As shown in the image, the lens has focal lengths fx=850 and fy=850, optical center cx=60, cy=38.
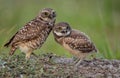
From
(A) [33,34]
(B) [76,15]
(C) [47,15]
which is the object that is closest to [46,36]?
(A) [33,34]

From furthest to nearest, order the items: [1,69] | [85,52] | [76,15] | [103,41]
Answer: [76,15]
[103,41]
[85,52]
[1,69]

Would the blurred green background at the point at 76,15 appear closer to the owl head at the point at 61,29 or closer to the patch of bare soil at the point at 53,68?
the patch of bare soil at the point at 53,68

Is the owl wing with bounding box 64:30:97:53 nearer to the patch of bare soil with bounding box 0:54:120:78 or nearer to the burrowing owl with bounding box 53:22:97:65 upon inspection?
the burrowing owl with bounding box 53:22:97:65

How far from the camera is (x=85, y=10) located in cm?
1956

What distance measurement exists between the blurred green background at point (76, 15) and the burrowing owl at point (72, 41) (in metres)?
2.19

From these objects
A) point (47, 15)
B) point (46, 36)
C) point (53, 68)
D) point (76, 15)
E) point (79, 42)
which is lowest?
point (53, 68)

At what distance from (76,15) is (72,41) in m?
7.82

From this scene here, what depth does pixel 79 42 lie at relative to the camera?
1152cm

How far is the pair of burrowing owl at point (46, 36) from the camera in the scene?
11.3 m

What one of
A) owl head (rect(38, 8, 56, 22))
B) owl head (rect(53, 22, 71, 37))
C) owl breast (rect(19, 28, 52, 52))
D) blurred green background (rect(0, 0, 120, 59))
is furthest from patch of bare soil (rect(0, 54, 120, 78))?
blurred green background (rect(0, 0, 120, 59))

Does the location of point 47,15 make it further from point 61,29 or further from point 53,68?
point 53,68

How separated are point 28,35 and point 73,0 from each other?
8.75 m

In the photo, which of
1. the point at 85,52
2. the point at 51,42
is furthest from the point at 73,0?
the point at 85,52

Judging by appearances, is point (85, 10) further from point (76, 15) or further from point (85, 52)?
point (85, 52)
